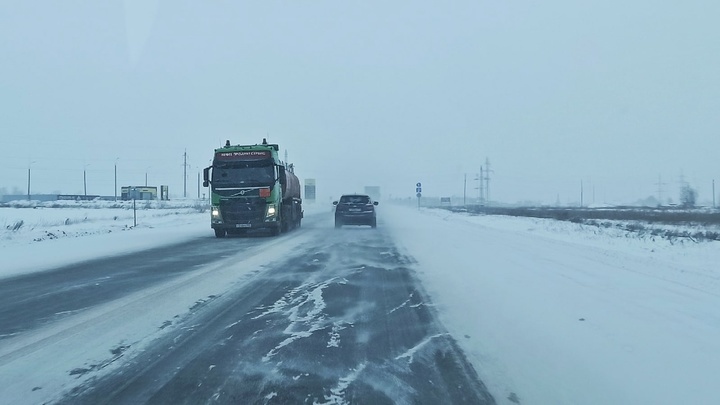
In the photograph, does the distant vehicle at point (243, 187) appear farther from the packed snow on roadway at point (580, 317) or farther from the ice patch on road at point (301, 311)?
the ice patch on road at point (301, 311)

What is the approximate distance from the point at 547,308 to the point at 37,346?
6.90 metres

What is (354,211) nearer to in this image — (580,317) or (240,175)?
(240,175)

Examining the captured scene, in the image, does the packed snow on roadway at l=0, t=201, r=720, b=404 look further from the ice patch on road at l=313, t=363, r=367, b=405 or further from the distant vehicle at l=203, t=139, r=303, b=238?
the distant vehicle at l=203, t=139, r=303, b=238

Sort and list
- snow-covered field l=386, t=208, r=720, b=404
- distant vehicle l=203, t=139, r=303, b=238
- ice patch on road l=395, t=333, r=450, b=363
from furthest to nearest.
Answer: distant vehicle l=203, t=139, r=303, b=238
ice patch on road l=395, t=333, r=450, b=363
snow-covered field l=386, t=208, r=720, b=404

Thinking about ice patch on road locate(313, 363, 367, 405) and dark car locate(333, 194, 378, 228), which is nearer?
ice patch on road locate(313, 363, 367, 405)

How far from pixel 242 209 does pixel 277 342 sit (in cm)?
1908

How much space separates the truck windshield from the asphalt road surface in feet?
38.6

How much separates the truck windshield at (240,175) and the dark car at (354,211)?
9.58m

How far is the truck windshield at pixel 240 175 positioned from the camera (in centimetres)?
2594

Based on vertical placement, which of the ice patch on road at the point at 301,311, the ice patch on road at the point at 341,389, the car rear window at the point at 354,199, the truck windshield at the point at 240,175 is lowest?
the ice patch on road at the point at 341,389

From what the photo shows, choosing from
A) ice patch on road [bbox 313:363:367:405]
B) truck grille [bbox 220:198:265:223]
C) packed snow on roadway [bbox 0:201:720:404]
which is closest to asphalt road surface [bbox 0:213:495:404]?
ice patch on road [bbox 313:363:367:405]

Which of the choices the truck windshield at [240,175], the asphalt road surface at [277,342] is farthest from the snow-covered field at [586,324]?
the truck windshield at [240,175]

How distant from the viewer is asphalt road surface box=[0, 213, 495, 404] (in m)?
5.46

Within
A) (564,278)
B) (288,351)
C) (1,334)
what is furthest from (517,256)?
(1,334)
